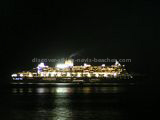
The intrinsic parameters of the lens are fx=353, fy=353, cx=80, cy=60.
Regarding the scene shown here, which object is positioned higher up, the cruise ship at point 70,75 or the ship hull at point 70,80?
the cruise ship at point 70,75

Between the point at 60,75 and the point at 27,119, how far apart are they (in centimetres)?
7259

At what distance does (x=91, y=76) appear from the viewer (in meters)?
95.5

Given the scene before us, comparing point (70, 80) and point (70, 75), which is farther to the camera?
point (70, 75)

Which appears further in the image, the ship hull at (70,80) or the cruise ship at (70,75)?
the cruise ship at (70,75)

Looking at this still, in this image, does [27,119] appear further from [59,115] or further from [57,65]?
[57,65]

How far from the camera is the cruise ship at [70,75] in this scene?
92688 millimetres

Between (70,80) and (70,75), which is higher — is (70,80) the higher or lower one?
the lower one

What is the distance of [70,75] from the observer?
95688 millimetres

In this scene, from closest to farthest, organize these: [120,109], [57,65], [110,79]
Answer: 1. [120,109]
2. [110,79]
3. [57,65]

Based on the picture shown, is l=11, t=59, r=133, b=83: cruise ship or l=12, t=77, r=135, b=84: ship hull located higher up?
l=11, t=59, r=133, b=83: cruise ship

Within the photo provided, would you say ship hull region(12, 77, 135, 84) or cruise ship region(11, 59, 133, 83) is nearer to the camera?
ship hull region(12, 77, 135, 84)

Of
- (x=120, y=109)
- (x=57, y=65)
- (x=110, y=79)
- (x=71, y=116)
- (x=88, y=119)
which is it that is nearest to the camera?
(x=88, y=119)

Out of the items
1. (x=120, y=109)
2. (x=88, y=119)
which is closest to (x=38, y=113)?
(x=88, y=119)

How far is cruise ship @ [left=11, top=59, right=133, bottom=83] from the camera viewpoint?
9269 cm
